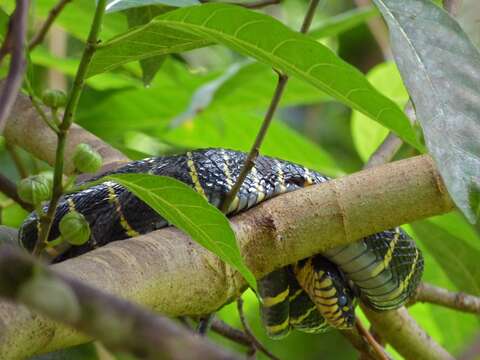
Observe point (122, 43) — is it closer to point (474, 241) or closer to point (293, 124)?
point (474, 241)

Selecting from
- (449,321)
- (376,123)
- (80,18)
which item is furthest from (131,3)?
(449,321)

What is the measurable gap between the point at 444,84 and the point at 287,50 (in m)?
0.27

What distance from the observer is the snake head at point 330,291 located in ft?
8.55

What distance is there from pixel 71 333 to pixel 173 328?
82cm

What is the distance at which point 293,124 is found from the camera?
6.51 m

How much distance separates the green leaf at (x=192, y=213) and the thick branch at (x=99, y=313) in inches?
35.6

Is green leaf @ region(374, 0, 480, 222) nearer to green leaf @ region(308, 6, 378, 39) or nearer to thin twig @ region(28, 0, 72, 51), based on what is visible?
thin twig @ region(28, 0, 72, 51)

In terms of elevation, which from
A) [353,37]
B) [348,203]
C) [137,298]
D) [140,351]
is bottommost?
[353,37]

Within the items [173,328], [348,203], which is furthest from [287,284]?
[173,328]

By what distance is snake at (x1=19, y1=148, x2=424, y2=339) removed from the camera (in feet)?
7.70

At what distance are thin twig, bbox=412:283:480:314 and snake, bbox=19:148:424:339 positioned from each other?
85 millimetres

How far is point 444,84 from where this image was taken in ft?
4.89

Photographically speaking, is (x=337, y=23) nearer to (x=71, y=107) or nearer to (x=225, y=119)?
(x=225, y=119)

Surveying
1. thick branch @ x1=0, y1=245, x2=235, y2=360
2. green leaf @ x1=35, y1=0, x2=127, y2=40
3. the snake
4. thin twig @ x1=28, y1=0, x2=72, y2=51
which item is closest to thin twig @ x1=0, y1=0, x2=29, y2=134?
thick branch @ x1=0, y1=245, x2=235, y2=360
